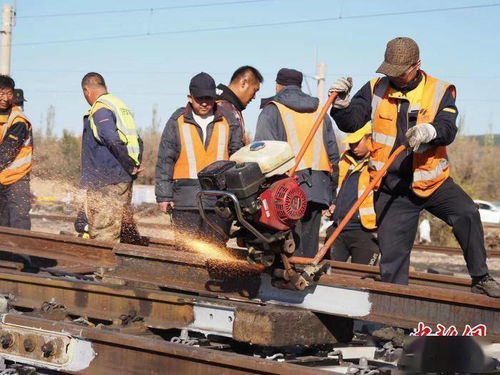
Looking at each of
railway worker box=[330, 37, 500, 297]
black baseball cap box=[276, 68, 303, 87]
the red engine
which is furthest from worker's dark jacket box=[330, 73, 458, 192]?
black baseball cap box=[276, 68, 303, 87]

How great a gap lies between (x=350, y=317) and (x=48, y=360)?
6.07 ft

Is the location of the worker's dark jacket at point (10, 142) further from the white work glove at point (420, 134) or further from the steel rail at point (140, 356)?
the white work glove at point (420, 134)

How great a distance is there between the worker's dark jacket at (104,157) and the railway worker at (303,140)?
2000 millimetres

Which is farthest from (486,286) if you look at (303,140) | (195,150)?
(195,150)

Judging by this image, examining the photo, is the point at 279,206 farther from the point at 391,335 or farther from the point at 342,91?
the point at 391,335

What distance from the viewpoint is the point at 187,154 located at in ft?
25.3

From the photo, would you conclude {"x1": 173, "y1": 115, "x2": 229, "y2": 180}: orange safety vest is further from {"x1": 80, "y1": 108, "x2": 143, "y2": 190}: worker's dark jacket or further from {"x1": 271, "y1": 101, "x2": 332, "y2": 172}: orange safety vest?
{"x1": 80, "y1": 108, "x2": 143, "y2": 190}: worker's dark jacket

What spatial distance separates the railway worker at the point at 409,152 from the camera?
5609 millimetres

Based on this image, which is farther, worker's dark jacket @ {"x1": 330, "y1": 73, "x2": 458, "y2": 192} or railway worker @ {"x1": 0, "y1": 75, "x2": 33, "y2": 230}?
railway worker @ {"x1": 0, "y1": 75, "x2": 33, "y2": 230}

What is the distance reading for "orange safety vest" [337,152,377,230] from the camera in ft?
26.9

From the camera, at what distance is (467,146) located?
150 ft

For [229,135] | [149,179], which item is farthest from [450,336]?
[149,179]

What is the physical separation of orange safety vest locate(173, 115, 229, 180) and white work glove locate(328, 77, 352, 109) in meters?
1.90

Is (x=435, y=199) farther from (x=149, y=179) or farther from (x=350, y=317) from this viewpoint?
(x=149, y=179)
